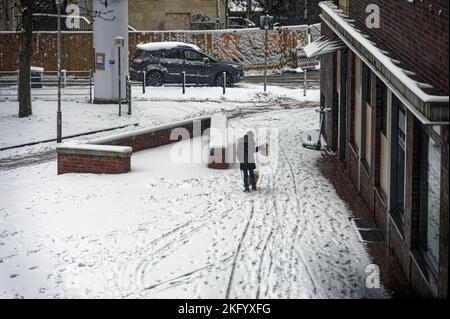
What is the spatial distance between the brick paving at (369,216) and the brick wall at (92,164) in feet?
14.0

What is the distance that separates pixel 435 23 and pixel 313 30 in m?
36.2

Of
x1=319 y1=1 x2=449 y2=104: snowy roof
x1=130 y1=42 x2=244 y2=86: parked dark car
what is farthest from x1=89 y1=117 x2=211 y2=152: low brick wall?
x1=130 y1=42 x2=244 y2=86: parked dark car

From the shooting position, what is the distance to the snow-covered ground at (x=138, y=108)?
86.4 feet

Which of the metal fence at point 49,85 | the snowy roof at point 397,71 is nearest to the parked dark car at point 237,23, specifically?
the metal fence at point 49,85

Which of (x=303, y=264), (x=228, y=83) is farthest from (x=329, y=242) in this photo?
(x=228, y=83)

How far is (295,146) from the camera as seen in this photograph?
2358 centimetres

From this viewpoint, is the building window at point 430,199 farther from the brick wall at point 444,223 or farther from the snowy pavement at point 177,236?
the snowy pavement at point 177,236

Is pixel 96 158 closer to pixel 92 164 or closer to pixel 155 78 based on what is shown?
pixel 92 164

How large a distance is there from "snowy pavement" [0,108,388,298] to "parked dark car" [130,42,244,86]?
51.4 feet

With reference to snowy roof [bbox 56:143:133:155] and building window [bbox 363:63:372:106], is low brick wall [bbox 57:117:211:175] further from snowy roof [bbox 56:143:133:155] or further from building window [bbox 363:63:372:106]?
building window [bbox 363:63:372:106]

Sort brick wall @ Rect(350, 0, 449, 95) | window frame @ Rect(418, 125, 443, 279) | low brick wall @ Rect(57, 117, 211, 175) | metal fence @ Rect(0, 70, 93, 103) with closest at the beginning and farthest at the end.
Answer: brick wall @ Rect(350, 0, 449, 95)
window frame @ Rect(418, 125, 443, 279)
low brick wall @ Rect(57, 117, 211, 175)
metal fence @ Rect(0, 70, 93, 103)

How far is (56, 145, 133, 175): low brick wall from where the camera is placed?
19406 millimetres

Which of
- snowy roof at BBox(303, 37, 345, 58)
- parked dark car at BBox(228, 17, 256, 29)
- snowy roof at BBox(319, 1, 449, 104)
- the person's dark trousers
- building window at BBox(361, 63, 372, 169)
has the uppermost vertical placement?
parked dark car at BBox(228, 17, 256, 29)

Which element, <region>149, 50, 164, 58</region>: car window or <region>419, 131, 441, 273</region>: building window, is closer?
<region>419, 131, 441, 273</region>: building window
